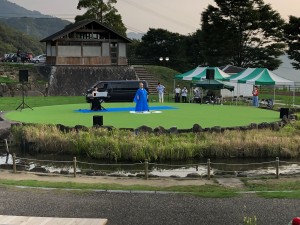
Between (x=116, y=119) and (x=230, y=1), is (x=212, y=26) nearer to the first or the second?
(x=230, y=1)

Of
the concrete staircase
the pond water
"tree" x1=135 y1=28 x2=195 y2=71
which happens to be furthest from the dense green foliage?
the pond water

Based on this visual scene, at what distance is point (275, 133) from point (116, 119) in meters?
7.98

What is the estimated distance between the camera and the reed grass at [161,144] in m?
16.6

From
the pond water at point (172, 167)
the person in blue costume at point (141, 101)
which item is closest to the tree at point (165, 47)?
the person in blue costume at point (141, 101)

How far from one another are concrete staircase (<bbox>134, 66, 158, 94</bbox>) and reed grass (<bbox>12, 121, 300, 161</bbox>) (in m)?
24.4

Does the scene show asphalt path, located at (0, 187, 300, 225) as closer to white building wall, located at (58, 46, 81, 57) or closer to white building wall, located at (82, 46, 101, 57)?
white building wall, located at (58, 46, 81, 57)

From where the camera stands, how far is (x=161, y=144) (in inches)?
659

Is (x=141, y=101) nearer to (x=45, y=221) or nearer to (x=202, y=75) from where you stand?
(x=202, y=75)

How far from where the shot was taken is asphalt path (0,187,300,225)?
827 centimetres

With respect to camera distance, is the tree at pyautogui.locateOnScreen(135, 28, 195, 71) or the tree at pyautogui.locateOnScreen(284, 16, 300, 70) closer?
the tree at pyautogui.locateOnScreen(284, 16, 300, 70)

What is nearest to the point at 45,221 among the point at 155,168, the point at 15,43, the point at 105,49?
the point at 155,168

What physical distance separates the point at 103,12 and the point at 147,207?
49908 millimetres

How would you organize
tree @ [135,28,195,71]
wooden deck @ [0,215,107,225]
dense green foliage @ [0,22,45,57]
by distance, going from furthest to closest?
dense green foliage @ [0,22,45,57] → tree @ [135,28,195,71] → wooden deck @ [0,215,107,225]

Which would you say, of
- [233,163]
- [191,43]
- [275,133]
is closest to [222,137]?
[233,163]
